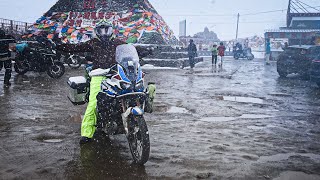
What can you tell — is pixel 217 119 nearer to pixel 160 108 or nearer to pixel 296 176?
pixel 160 108

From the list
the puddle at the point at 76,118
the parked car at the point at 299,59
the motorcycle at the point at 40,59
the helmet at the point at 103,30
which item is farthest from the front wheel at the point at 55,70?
the parked car at the point at 299,59

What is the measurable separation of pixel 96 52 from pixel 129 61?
101cm

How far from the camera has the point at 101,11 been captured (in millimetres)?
28219

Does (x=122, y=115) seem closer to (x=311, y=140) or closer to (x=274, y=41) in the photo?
(x=311, y=140)

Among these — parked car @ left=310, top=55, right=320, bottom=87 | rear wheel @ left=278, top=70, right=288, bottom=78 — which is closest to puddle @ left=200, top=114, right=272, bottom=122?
parked car @ left=310, top=55, right=320, bottom=87

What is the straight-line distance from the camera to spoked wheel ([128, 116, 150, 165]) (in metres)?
3.75

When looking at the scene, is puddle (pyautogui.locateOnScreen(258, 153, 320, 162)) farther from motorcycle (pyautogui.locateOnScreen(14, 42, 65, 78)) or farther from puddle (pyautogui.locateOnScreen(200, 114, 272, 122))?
motorcycle (pyautogui.locateOnScreen(14, 42, 65, 78))

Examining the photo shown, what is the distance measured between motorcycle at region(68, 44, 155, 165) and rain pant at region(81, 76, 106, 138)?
162 mm

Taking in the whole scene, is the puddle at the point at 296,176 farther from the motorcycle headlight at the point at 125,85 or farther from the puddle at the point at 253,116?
the puddle at the point at 253,116

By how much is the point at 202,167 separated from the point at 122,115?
125cm

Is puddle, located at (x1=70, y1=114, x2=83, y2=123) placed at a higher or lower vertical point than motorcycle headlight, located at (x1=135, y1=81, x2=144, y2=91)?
lower

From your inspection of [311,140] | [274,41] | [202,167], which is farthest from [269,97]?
[274,41]

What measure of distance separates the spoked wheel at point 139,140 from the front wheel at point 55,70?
10278mm

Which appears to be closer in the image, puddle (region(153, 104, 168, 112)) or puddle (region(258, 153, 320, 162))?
puddle (region(258, 153, 320, 162))
